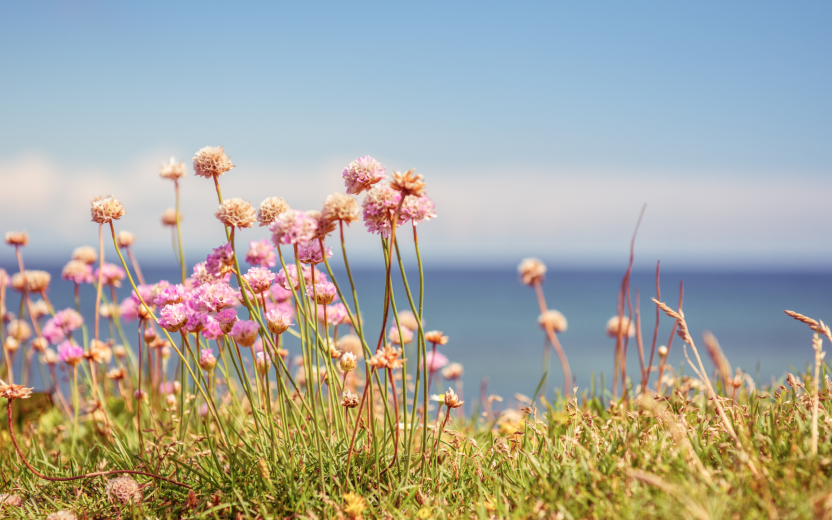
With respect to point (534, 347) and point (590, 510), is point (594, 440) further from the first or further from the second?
point (534, 347)

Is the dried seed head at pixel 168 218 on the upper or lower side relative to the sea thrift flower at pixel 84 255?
upper

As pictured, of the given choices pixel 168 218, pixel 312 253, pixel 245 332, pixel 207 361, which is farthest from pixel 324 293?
pixel 168 218

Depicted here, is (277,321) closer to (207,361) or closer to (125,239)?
(207,361)

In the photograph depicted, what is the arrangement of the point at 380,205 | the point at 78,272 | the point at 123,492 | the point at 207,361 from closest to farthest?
the point at 380,205, the point at 123,492, the point at 207,361, the point at 78,272

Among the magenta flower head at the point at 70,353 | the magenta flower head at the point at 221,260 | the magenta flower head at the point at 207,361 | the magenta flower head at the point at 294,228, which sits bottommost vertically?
the magenta flower head at the point at 70,353

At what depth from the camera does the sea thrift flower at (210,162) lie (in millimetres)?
1905

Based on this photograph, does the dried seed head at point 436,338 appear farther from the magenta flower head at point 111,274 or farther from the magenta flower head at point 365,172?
the magenta flower head at point 111,274

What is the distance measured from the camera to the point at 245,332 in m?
1.71

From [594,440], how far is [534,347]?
1063 inches

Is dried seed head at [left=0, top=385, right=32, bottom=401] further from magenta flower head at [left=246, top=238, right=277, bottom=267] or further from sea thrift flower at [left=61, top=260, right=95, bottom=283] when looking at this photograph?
sea thrift flower at [left=61, top=260, right=95, bottom=283]

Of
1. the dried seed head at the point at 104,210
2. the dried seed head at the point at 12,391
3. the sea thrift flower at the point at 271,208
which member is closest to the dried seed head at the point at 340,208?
the sea thrift flower at the point at 271,208

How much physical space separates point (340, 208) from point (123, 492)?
1528 mm

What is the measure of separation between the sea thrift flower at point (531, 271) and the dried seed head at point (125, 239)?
2.71 meters

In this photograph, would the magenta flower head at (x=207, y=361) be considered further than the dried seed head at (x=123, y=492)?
Yes
